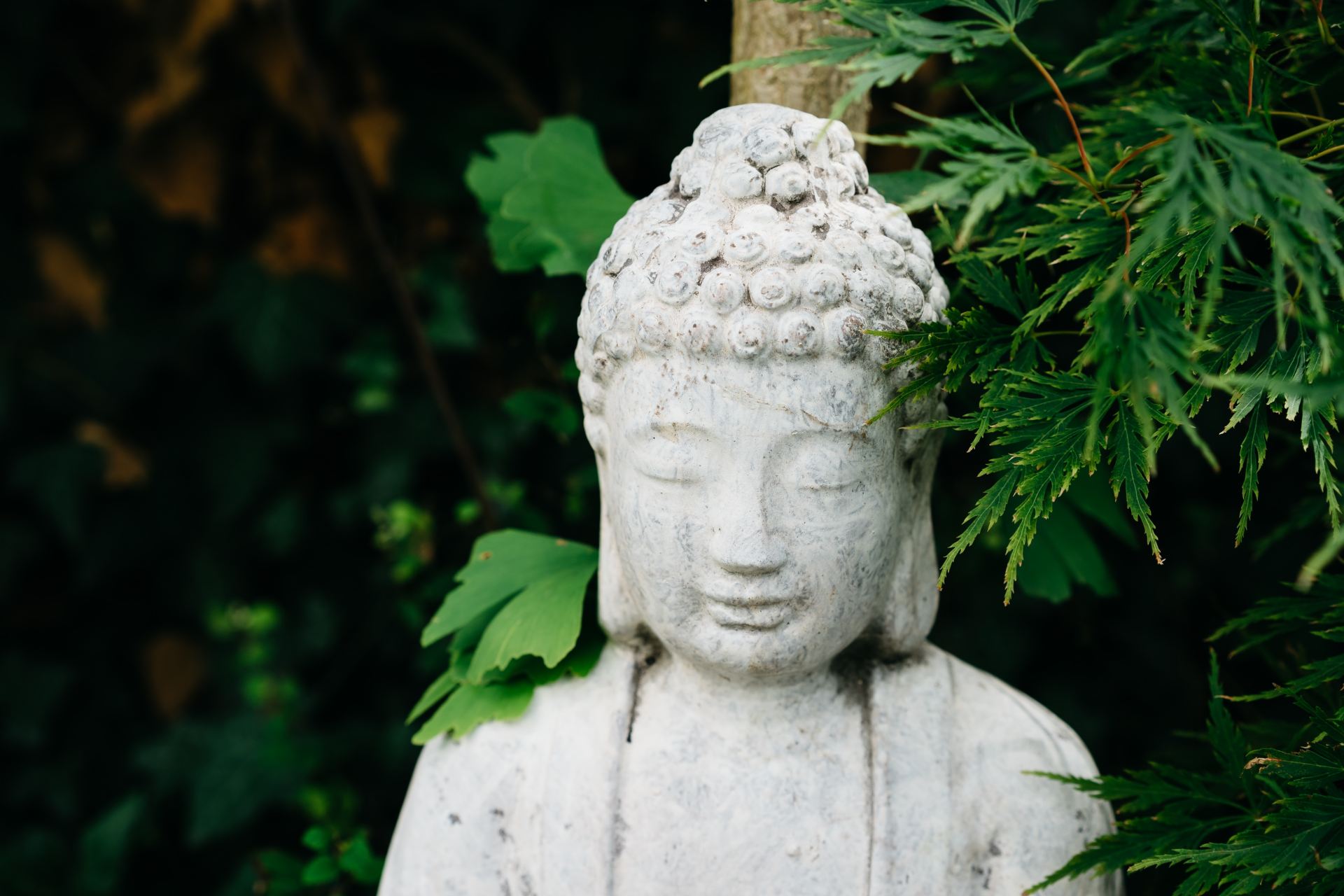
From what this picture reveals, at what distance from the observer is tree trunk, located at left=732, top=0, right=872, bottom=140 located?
155 centimetres

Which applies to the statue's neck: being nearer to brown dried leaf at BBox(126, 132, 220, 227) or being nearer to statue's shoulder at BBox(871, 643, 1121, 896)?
statue's shoulder at BBox(871, 643, 1121, 896)

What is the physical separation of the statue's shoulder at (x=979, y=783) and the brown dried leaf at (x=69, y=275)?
221 centimetres

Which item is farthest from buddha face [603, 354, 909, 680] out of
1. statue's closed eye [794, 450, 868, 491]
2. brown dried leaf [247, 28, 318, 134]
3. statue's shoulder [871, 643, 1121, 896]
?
brown dried leaf [247, 28, 318, 134]

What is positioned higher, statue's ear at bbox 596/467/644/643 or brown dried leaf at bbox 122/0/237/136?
brown dried leaf at bbox 122/0/237/136

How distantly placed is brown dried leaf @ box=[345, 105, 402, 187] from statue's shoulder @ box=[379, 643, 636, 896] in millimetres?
1565

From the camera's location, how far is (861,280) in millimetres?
1234

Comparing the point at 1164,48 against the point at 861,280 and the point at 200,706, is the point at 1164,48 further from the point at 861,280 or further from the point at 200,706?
the point at 200,706

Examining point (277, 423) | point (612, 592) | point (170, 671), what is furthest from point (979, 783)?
point (170, 671)

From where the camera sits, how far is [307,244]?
276cm

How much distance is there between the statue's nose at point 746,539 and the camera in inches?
48.3

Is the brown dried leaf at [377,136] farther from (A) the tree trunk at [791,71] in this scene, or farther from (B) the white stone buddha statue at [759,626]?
(B) the white stone buddha statue at [759,626]

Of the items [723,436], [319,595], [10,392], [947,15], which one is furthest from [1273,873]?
[10,392]

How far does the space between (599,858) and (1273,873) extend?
0.70 meters

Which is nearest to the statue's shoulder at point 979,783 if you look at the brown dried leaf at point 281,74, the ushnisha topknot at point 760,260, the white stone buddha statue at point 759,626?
the white stone buddha statue at point 759,626
